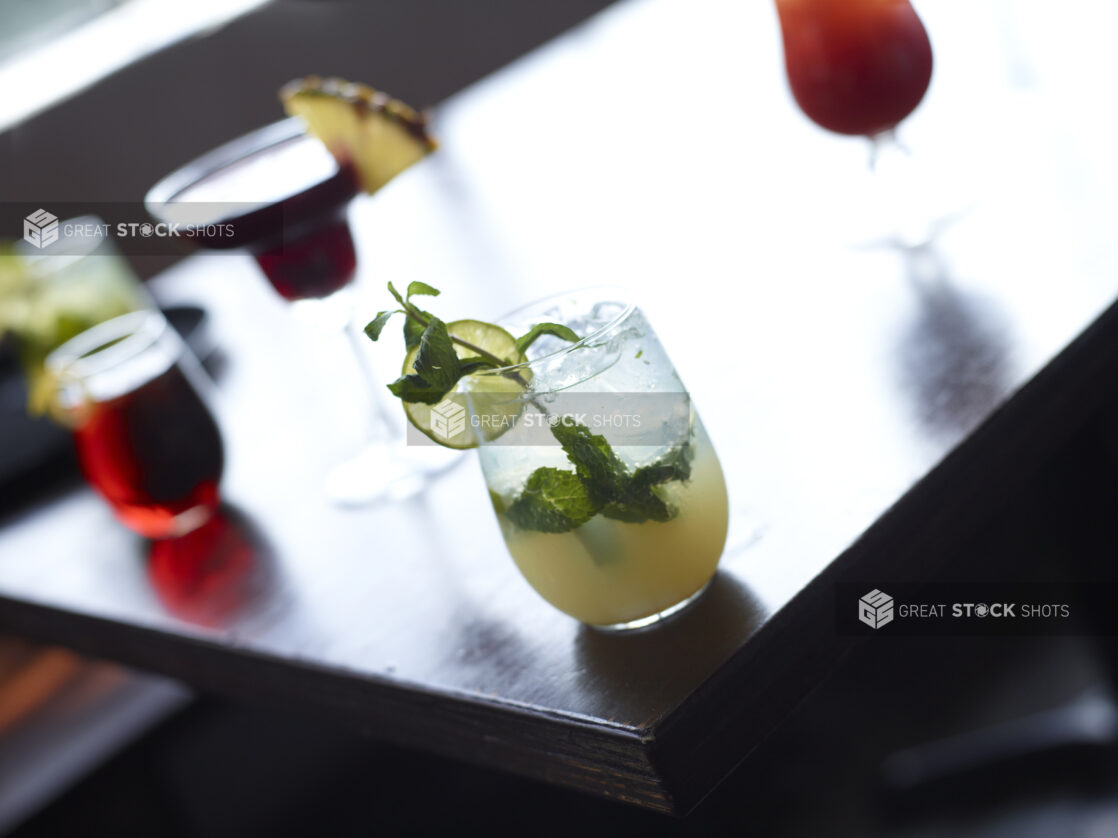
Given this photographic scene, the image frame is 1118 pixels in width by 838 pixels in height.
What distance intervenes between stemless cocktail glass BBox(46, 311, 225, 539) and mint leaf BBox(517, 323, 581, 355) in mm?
525

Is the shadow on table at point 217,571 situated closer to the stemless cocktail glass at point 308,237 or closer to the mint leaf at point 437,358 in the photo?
the stemless cocktail glass at point 308,237

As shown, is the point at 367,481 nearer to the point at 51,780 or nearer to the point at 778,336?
the point at 778,336

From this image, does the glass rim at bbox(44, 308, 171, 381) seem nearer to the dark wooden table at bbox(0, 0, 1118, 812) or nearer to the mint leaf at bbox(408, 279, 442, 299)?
the dark wooden table at bbox(0, 0, 1118, 812)

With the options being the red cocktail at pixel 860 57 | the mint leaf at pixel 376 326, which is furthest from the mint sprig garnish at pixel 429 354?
the red cocktail at pixel 860 57

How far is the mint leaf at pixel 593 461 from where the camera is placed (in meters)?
0.56

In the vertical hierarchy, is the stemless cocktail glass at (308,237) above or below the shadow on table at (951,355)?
above

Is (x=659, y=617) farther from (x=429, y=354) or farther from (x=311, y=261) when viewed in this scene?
(x=311, y=261)

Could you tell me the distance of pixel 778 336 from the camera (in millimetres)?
875

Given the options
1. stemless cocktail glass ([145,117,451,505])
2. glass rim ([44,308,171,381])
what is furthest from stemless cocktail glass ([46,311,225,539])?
stemless cocktail glass ([145,117,451,505])

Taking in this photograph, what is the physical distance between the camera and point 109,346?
1122mm

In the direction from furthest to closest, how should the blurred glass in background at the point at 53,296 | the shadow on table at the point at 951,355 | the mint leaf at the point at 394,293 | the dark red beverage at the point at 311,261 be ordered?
the blurred glass in background at the point at 53,296
the dark red beverage at the point at 311,261
the shadow on table at the point at 951,355
the mint leaf at the point at 394,293

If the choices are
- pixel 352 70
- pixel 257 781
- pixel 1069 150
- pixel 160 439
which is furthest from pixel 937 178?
pixel 352 70

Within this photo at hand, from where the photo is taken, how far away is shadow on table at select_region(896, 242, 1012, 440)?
2.25 ft

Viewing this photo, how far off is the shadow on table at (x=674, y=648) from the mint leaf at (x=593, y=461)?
0.28ft
